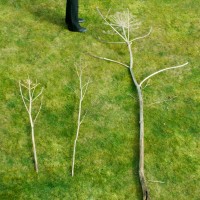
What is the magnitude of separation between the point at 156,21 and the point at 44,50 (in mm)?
4187

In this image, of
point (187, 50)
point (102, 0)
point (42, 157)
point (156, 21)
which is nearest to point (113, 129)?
point (42, 157)

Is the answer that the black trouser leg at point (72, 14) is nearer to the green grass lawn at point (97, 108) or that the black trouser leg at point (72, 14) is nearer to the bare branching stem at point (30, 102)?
the green grass lawn at point (97, 108)

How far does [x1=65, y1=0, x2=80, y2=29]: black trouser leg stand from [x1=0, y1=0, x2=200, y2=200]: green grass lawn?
298 millimetres

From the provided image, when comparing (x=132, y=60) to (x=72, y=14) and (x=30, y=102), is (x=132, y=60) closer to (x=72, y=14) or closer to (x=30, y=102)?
(x=72, y=14)

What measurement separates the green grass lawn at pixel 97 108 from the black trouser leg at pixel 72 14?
11.7 inches

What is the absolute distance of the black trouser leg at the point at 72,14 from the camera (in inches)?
498

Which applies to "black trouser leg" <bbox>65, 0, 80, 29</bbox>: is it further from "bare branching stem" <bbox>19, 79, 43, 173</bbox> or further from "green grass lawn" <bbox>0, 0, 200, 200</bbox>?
"bare branching stem" <bbox>19, 79, 43, 173</bbox>

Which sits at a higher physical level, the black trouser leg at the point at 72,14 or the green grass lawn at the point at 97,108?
the black trouser leg at the point at 72,14

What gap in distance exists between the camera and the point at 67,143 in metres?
9.91

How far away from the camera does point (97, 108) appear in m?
10.8

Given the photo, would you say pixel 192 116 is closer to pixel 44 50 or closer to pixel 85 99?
pixel 85 99

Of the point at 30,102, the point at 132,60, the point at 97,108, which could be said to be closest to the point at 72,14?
the point at 132,60

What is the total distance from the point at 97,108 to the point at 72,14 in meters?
3.64

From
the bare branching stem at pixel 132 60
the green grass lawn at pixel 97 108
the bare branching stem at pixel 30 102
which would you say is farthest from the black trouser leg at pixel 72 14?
the bare branching stem at pixel 30 102
